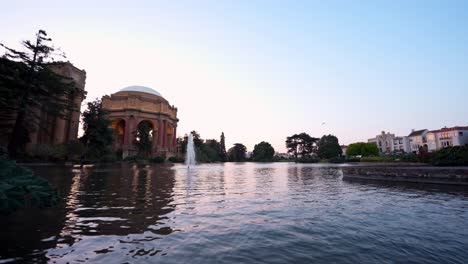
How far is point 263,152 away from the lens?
116 metres

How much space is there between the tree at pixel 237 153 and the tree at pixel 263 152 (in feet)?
26.9

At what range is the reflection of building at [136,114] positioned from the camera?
62000 mm

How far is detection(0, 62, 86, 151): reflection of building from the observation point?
2951cm

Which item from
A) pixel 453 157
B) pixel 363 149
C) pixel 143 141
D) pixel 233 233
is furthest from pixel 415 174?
pixel 363 149

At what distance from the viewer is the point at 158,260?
11.0 feet

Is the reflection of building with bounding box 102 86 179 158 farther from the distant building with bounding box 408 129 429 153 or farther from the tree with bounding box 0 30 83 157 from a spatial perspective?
the distant building with bounding box 408 129 429 153

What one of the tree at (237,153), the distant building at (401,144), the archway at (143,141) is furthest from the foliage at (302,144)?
the archway at (143,141)

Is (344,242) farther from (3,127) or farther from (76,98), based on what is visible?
(76,98)

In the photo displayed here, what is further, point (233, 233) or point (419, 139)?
point (419, 139)

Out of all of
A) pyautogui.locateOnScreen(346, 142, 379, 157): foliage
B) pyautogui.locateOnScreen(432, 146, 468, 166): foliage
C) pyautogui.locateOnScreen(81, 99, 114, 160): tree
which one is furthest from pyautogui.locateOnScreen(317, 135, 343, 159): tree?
pyautogui.locateOnScreen(81, 99, 114, 160): tree

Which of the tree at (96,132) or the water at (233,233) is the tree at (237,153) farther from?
the water at (233,233)

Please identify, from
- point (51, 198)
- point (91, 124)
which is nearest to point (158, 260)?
point (51, 198)

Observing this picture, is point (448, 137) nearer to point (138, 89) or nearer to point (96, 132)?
point (96, 132)

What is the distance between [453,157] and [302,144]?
353 feet
